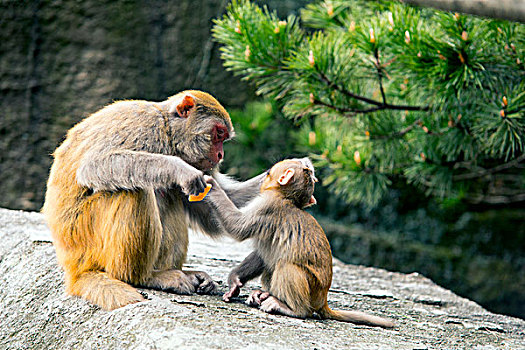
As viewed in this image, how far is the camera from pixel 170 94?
7.33m

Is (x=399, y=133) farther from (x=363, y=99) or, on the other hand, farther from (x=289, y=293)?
(x=289, y=293)

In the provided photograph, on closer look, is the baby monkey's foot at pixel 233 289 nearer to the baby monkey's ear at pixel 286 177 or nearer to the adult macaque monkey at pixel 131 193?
the adult macaque monkey at pixel 131 193

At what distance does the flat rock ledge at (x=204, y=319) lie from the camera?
2447 millimetres

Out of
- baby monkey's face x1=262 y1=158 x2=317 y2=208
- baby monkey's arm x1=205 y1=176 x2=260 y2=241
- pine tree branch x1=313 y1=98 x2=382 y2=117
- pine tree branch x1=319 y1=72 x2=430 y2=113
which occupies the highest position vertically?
pine tree branch x1=319 y1=72 x2=430 y2=113

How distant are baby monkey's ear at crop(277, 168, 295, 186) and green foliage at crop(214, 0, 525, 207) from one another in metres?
1.47

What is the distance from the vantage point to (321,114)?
501cm

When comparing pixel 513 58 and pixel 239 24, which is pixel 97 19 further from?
pixel 513 58

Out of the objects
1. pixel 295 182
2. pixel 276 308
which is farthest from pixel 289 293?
pixel 295 182

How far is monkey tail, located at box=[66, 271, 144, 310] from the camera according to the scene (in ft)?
9.04

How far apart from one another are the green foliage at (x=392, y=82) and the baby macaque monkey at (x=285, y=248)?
1493 mm

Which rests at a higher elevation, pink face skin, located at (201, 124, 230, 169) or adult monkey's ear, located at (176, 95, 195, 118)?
adult monkey's ear, located at (176, 95, 195, 118)

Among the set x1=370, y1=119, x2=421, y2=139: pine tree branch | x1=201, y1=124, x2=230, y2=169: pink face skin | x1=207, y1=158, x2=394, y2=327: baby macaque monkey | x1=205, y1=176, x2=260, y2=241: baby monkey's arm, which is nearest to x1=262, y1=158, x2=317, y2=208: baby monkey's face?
x1=207, y1=158, x2=394, y2=327: baby macaque monkey

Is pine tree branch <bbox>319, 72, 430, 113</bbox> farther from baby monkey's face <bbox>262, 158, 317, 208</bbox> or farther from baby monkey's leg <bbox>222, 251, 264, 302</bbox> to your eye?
baby monkey's leg <bbox>222, 251, 264, 302</bbox>

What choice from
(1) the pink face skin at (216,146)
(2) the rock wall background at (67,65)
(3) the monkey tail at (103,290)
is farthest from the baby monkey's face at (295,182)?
(2) the rock wall background at (67,65)
